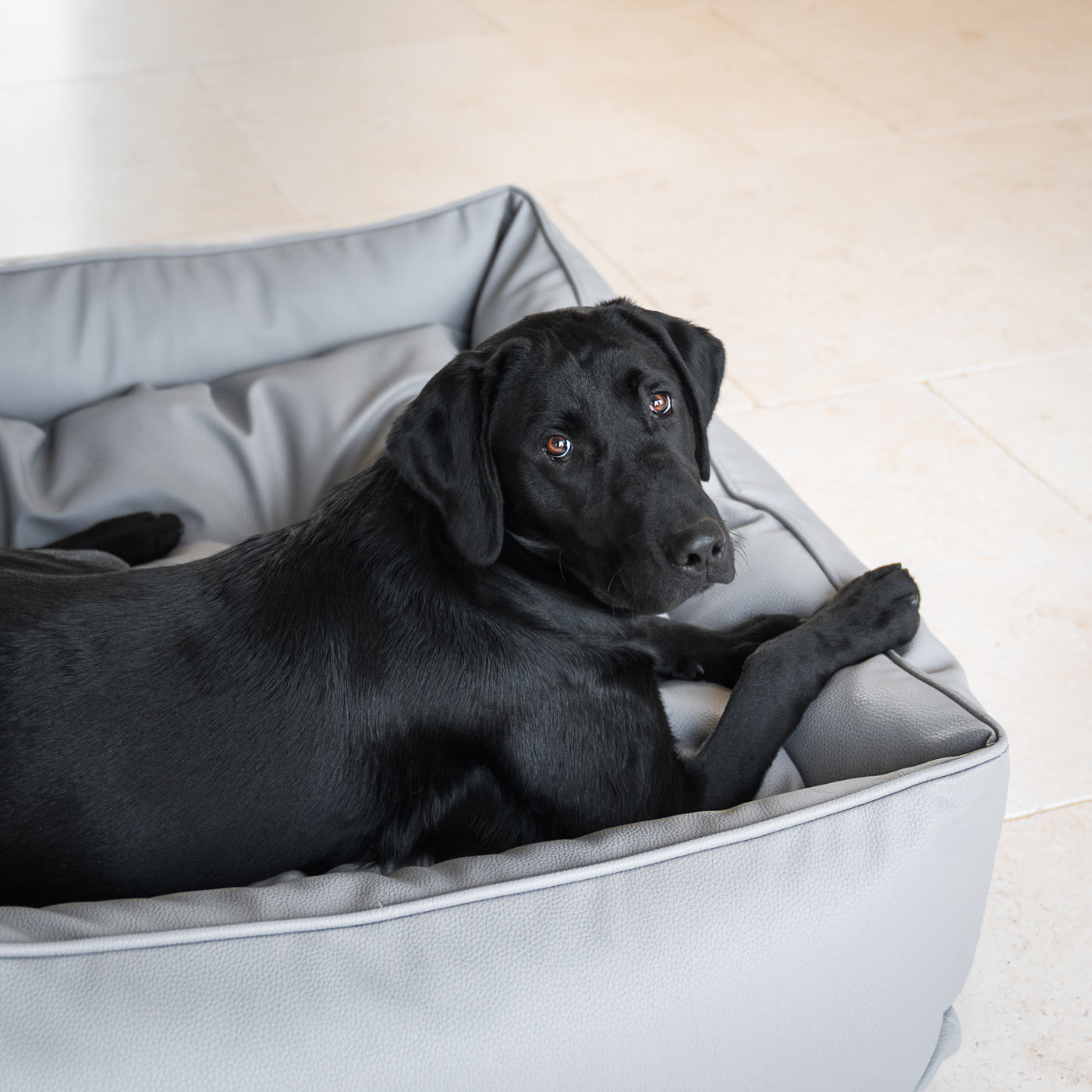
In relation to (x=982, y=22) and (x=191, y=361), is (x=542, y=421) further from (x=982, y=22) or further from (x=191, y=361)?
(x=982, y=22)

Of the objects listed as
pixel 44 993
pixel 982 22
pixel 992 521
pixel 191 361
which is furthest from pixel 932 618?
pixel 982 22

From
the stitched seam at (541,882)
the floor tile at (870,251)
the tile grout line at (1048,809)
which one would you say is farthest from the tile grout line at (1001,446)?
the stitched seam at (541,882)

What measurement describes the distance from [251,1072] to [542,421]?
2.90ft

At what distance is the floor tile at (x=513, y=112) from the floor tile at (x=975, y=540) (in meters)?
1.84

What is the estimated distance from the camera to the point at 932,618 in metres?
2.69

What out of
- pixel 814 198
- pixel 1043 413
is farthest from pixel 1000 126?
pixel 1043 413

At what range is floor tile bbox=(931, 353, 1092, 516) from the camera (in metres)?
3.16

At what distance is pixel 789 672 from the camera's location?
1896 mm

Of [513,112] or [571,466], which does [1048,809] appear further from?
[513,112]

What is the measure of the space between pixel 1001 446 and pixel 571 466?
1.92 metres

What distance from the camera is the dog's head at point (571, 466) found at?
169 cm

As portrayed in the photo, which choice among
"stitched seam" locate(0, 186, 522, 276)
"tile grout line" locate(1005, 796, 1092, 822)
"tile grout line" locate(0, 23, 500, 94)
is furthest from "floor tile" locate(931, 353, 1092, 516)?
"tile grout line" locate(0, 23, 500, 94)

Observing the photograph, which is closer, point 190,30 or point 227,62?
point 227,62

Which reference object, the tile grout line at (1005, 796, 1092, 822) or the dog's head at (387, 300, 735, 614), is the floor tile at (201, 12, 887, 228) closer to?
the dog's head at (387, 300, 735, 614)
